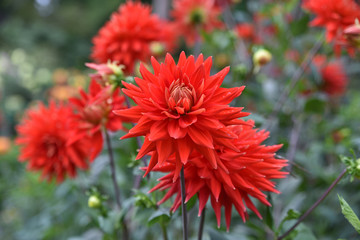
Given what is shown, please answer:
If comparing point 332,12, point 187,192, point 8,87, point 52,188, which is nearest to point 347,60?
point 332,12

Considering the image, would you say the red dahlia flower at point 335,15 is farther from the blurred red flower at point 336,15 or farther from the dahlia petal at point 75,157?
the dahlia petal at point 75,157

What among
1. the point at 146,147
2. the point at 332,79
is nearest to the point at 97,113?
the point at 146,147

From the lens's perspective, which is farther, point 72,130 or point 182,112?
point 72,130

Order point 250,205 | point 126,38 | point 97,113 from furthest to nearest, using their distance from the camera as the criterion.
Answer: point 126,38 → point 97,113 → point 250,205

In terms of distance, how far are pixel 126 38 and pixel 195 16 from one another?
68cm

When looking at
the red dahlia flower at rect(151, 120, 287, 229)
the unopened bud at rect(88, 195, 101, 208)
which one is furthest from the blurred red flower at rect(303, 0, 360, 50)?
the unopened bud at rect(88, 195, 101, 208)

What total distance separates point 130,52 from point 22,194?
1397mm

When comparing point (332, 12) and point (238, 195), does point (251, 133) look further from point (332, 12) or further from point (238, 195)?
point (332, 12)

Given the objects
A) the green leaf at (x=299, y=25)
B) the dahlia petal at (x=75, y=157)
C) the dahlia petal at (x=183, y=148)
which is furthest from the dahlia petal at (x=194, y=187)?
the green leaf at (x=299, y=25)

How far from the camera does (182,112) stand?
513 mm

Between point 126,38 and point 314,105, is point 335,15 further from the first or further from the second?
point 126,38

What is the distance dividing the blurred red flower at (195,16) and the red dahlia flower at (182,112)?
118 cm

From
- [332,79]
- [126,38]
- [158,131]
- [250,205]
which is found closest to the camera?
[158,131]

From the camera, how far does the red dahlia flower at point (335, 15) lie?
38.6 inches
